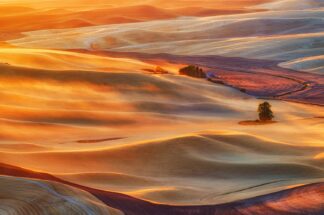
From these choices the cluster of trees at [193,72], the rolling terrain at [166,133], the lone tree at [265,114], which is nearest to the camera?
the rolling terrain at [166,133]

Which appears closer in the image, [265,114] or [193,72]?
[265,114]

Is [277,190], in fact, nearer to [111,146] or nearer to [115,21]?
[111,146]

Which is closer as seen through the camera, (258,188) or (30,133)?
(258,188)

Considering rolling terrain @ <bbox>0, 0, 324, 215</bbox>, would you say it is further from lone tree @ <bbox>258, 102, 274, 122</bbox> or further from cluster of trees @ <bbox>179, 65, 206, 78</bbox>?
cluster of trees @ <bbox>179, 65, 206, 78</bbox>

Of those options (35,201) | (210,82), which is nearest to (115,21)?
(210,82)

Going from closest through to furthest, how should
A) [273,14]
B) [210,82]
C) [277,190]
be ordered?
[277,190] < [210,82] < [273,14]

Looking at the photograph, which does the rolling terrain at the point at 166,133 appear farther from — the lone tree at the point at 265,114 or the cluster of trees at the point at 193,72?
the cluster of trees at the point at 193,72

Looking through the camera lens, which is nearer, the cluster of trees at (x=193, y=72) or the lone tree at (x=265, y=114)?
the lone tree at (x=265, y=114)

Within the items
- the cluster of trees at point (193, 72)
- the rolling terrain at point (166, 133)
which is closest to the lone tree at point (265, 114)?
the rolling terrain at point (166, 133)

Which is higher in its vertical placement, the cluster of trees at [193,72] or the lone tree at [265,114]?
the cluster of trees at [193,72]

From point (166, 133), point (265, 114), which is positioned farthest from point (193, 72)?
point (166, 133)

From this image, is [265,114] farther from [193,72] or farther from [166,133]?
[193,72]
